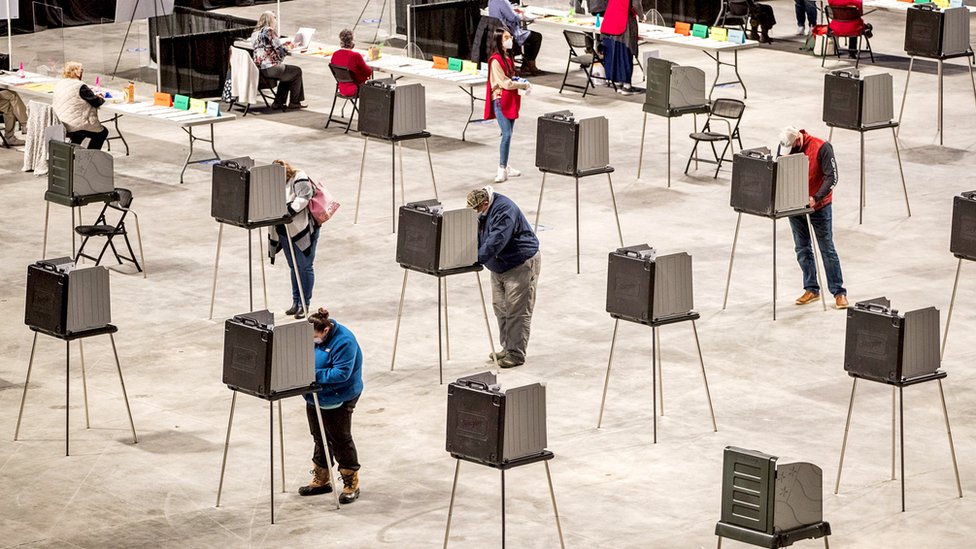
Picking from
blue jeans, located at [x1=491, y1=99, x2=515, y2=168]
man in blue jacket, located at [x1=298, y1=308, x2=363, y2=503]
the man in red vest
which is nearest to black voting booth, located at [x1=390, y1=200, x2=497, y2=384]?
man in blue jacket, located at [x1=298, y1=308, x2=363, y2=503]

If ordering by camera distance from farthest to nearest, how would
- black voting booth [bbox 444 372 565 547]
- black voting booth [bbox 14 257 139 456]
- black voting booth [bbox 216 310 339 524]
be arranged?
1. black voting booth [bbox 14 257 139 456]
2. black voting booth [bbox 216 310 339 524]
3. black voting booth [bbox 444 372 565 547]

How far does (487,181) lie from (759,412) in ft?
22.2

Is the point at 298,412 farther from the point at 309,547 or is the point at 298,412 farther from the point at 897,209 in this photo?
the point at 897,209

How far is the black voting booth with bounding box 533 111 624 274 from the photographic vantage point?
1466 centimetres

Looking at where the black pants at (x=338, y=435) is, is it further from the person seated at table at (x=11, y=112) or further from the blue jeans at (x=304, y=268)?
the person seated at table at (x=11, y=112)

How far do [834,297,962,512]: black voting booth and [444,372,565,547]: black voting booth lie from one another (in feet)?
7.33

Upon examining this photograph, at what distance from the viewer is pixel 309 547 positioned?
977cm

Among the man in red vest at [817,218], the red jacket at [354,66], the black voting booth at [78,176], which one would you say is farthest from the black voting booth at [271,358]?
the red jacket at [354,66]

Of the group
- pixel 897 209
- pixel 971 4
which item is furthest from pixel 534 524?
pixel 971 4

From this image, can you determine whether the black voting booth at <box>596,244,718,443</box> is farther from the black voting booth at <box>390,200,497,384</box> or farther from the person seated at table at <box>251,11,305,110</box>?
the person seated at table at <box>251,11,305,110</box>

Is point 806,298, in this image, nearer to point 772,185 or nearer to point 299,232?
point 772,185

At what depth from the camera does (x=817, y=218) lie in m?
13.8

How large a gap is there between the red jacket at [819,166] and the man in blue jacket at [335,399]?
5.11 m

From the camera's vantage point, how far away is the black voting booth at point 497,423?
9.01m
